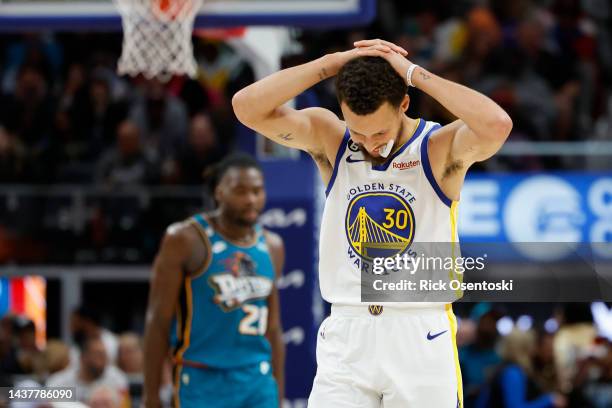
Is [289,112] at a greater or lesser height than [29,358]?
greater

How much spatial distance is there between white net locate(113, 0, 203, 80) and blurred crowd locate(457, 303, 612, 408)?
3422 millimetres

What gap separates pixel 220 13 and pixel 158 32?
1.70 feet

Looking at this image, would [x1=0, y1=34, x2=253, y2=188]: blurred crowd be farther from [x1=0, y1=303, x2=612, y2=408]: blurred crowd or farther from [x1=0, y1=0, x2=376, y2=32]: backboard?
[x1=0, y1=0, x2=376, y2=32]: backboard

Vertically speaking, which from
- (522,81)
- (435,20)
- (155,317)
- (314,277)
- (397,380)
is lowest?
(397,380)

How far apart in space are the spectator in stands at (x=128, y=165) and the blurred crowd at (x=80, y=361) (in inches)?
77.0

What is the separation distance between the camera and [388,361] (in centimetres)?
452

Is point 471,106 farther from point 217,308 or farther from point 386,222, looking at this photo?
point 217,308

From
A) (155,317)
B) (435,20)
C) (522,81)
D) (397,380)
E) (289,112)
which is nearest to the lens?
(397,380)

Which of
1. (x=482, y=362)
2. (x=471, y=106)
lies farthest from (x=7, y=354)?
(x=471, y=106)

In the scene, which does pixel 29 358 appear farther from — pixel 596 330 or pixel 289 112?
pixel 289 112

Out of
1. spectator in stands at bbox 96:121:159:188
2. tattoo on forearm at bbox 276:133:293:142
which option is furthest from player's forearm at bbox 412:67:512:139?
spectator in stands at bbox 96:121:159:188

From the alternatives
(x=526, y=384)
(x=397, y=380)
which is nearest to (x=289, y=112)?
(x=397, y=380)

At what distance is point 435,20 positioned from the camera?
48.4ft

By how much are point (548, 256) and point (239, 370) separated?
1.95 m
